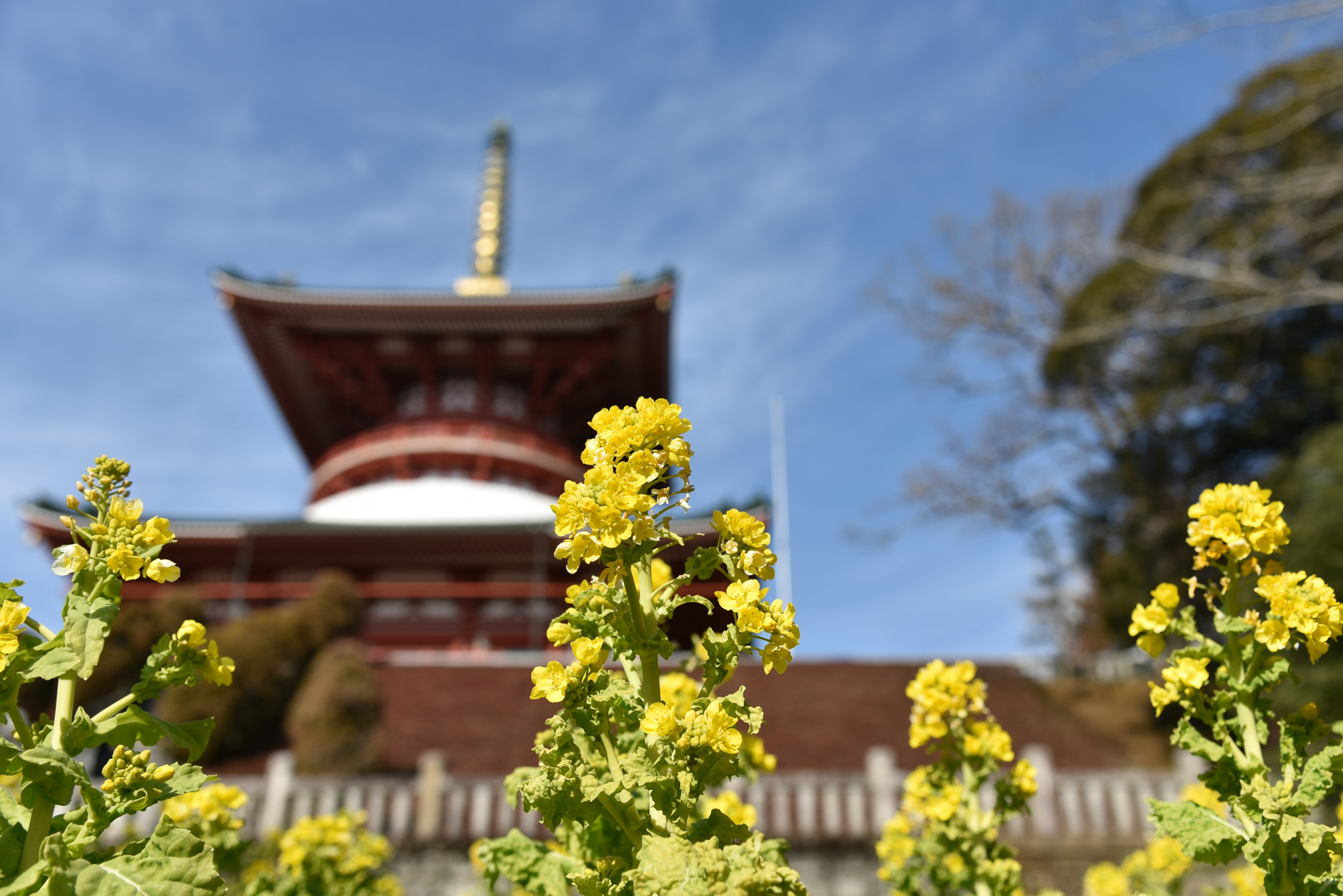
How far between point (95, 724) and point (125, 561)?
382mm

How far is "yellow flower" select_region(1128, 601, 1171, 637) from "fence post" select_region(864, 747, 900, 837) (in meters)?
7.92

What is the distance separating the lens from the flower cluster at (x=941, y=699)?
344 cm

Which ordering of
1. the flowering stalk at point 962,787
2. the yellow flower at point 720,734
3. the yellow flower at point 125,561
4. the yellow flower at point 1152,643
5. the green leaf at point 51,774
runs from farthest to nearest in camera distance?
1. the flowering stalk at point 962,787
2. the yellow flower at point 1152,643
3. the yellow flower at point 125,561
4. the yellow flower at point 720,734
5. the green leaf at point 51,774

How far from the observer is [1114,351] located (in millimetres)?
21375

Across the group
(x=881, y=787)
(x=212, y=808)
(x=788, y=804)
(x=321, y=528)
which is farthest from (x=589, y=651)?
(x=321, y=528)

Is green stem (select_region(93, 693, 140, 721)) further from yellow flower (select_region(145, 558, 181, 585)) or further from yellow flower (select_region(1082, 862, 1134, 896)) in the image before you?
yellow flower (select_region(1082, 862, 1134, 896))

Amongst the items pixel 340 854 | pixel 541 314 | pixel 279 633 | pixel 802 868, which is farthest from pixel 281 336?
pixel 340 854

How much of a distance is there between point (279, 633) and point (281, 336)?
382 inches

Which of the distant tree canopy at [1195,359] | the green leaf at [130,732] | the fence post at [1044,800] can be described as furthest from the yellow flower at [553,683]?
the distant tree canopy at [1195,359]

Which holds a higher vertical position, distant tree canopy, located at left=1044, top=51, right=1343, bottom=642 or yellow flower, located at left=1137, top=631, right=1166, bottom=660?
distant tree canopy, located at left=1044, top=51, right=1343, bottom=642

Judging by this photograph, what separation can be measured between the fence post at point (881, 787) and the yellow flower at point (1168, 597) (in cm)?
791

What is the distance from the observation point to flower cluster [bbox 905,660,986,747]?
3.44m

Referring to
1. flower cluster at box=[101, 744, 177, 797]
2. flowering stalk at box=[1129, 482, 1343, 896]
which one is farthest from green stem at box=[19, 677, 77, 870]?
flowering stalk at box=[1129, 482, 1343, 896]

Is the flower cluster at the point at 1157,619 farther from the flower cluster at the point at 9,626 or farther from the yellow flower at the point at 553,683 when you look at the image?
the flower cluster at the point at 9,626
